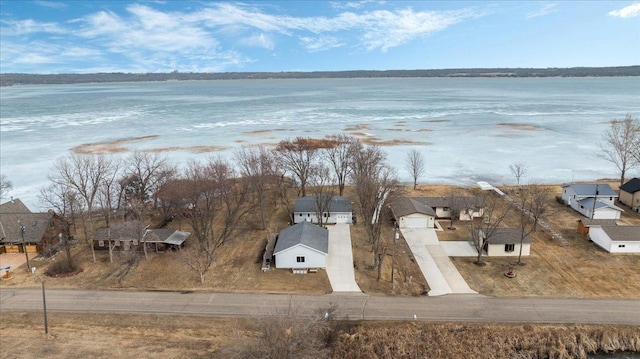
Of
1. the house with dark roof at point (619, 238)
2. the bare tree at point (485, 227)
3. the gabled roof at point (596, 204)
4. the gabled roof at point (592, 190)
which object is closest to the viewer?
the bare tree at point (485, 227)

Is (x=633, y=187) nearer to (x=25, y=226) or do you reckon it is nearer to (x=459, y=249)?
(x=459, y=249)

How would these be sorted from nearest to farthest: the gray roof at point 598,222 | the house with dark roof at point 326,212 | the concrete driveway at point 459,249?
the concrete driveway at point 459,249 < the gray roof at point 598,222 < the house with dark roof at point 326,212

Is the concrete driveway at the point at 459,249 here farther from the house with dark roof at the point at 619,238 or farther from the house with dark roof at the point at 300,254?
the house with dark roof at the point at 300,254

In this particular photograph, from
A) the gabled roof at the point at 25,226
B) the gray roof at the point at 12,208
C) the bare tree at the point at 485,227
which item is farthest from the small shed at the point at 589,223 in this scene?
the gray roof at the point at 12,208

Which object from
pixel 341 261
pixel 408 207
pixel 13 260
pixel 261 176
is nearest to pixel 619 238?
pixel 408 207

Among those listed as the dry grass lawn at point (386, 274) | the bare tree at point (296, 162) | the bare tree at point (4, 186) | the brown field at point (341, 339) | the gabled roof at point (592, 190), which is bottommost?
the brown field at point (341, 339)

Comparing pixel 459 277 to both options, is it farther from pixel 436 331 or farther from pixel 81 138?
pixel 81 138

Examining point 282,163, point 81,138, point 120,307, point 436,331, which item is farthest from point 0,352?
point 81,138
